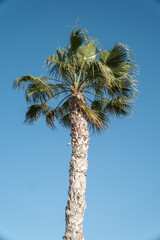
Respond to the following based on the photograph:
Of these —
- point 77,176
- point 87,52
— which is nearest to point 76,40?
point 87,52

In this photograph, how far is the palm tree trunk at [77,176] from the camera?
782 centimetres

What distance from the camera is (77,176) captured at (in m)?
8.23

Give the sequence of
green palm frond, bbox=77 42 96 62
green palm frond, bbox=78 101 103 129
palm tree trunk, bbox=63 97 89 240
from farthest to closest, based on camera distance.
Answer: green palm frond, bbox=77 42 96 62 < green palm frond, bbox=78 101 103 129 < palm tree trunk, bbox=63 97 89 240

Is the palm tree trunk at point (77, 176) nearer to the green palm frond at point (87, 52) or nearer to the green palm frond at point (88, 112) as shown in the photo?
the green palm frond at point (88, 112)

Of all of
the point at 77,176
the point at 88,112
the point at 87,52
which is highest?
the point at 87,52

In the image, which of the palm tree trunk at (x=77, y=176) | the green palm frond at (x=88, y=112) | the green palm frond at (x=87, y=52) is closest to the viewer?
the palm tree trunk at (x=77, y=176)

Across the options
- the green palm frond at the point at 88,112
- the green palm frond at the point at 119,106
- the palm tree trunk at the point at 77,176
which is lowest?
the palm tree trunk at the point at 77,176

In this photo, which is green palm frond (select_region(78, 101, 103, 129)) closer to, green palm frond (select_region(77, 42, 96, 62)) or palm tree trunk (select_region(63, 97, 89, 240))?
palm tree trunk (select_region(63, 97, 89, 240))

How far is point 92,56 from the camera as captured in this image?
9312 mm

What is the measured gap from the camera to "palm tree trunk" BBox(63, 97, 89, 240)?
7824 mm

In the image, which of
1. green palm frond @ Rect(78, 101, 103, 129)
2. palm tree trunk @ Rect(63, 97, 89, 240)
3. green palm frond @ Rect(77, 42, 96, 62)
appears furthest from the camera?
green palm frond @ Rect(77, 42, 96, 62)

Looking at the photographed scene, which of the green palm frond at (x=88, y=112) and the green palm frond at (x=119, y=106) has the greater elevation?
the green palm frond at (x=119, y=106)

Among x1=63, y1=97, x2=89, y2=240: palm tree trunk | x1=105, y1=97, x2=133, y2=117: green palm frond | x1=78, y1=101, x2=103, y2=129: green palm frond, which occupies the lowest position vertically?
x1=63, y1=97, x2=89, y2=240: palm tree trunk

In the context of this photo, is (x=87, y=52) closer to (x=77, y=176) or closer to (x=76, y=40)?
(x=76, y=40)
